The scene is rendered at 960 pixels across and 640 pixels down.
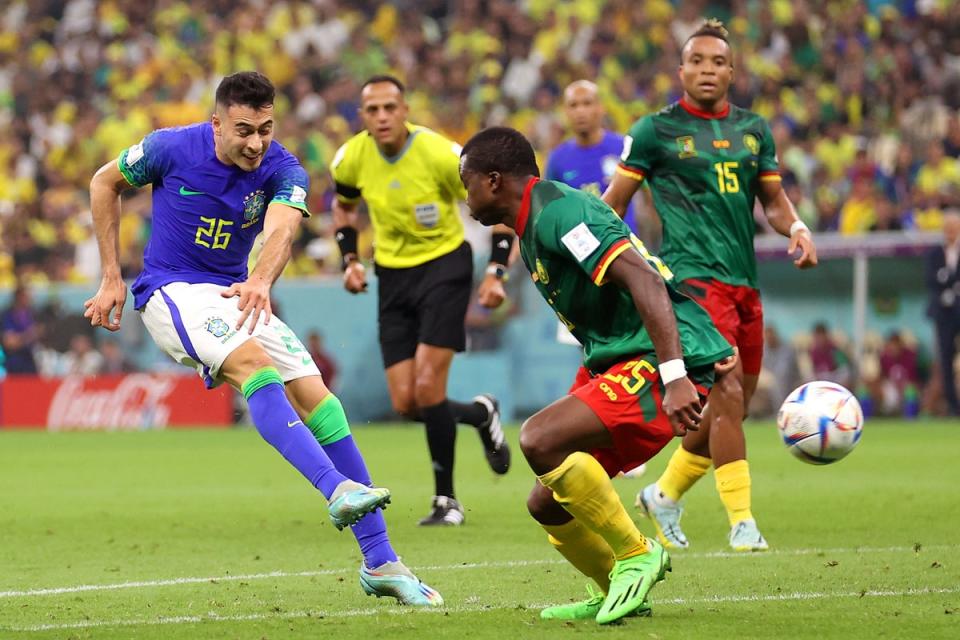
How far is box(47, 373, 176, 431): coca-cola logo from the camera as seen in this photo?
20766 millimetres

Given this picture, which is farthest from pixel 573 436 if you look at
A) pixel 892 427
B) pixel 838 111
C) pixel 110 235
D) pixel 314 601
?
pixel 838 111

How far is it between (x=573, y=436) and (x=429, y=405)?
4327mm

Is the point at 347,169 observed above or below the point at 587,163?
above

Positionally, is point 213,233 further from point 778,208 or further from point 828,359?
point 828,359

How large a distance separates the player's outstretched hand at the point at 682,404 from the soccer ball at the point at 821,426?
2.64 meters

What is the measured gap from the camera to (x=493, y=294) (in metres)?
9.66

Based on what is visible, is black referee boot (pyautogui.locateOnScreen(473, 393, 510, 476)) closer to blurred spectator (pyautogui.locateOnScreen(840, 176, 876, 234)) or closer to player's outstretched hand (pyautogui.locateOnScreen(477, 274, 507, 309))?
player's outstretched hand (pyautogui.locateOnScreen(477, 274, 507, 309))

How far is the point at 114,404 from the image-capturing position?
2095 centimetres

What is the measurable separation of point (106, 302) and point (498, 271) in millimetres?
3694

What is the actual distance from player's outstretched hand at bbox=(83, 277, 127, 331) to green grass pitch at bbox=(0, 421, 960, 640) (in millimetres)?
1148

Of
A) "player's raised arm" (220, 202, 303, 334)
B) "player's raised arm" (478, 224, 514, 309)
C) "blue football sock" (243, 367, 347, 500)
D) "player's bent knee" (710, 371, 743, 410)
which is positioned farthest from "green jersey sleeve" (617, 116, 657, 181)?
"blue football sock" (243, 367, 347, 500)

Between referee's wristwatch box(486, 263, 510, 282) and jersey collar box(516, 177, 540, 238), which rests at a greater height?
jersey collar box(516, 177, 540, 238)

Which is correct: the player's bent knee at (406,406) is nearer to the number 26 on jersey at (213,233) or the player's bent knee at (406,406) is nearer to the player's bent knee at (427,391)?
the player's bent knee at (427,391)

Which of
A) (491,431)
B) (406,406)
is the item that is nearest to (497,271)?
(406,406)
